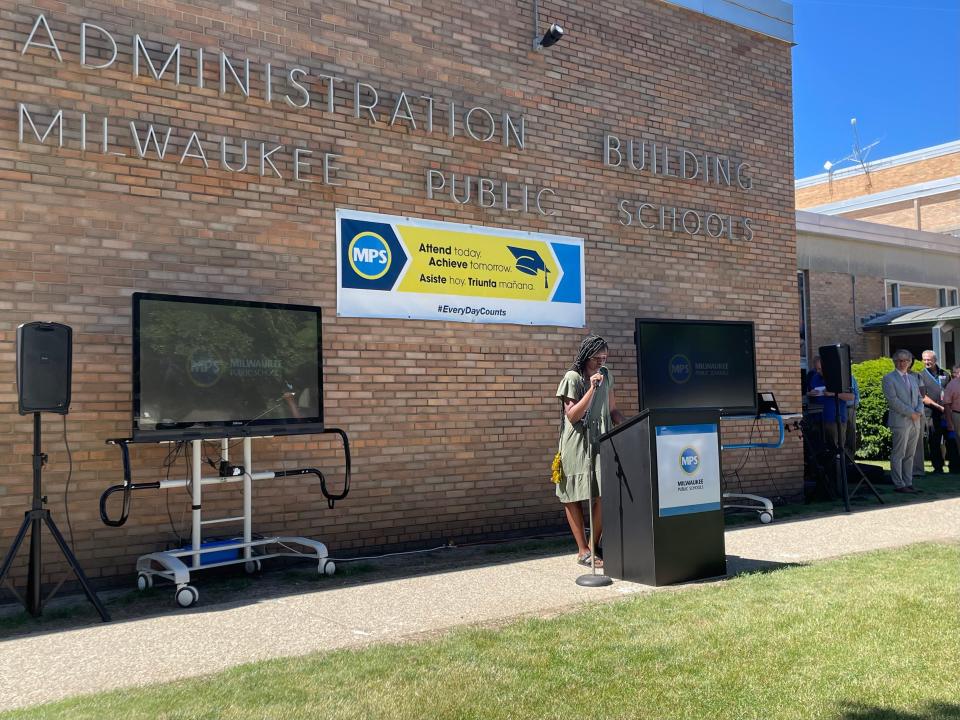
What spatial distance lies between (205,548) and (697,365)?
19.9 feet

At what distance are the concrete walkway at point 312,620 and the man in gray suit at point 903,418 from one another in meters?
4.12

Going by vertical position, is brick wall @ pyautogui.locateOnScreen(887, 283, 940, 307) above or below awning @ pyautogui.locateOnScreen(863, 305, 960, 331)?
above

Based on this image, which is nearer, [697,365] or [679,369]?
[679,369]

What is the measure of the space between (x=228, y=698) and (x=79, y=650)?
5.37 ft

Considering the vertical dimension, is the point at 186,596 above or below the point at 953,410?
below

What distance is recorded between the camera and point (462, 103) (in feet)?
31.4

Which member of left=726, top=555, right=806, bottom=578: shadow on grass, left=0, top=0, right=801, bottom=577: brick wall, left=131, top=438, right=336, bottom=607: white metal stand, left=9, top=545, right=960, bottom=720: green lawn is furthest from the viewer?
left=726, top=555, right=806, bottom=578: shadow on grass

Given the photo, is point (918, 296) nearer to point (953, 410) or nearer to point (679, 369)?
point (953, 410)

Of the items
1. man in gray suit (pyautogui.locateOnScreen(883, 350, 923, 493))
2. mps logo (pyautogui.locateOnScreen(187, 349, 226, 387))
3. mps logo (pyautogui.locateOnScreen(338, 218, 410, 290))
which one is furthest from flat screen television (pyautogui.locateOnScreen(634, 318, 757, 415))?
mps logo (pyautogui.locateOnScreen(187, 349, 226, 387))

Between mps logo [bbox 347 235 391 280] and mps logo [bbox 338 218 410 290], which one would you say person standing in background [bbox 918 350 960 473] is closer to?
mps logo [bbox 338 218 410 290]

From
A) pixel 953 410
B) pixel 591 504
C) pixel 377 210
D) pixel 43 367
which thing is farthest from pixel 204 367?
pixel 953 410

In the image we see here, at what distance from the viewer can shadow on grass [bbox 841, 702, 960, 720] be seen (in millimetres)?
4047

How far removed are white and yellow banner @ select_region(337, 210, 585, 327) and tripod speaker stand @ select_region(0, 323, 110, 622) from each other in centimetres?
280

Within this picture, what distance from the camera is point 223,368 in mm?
7250
